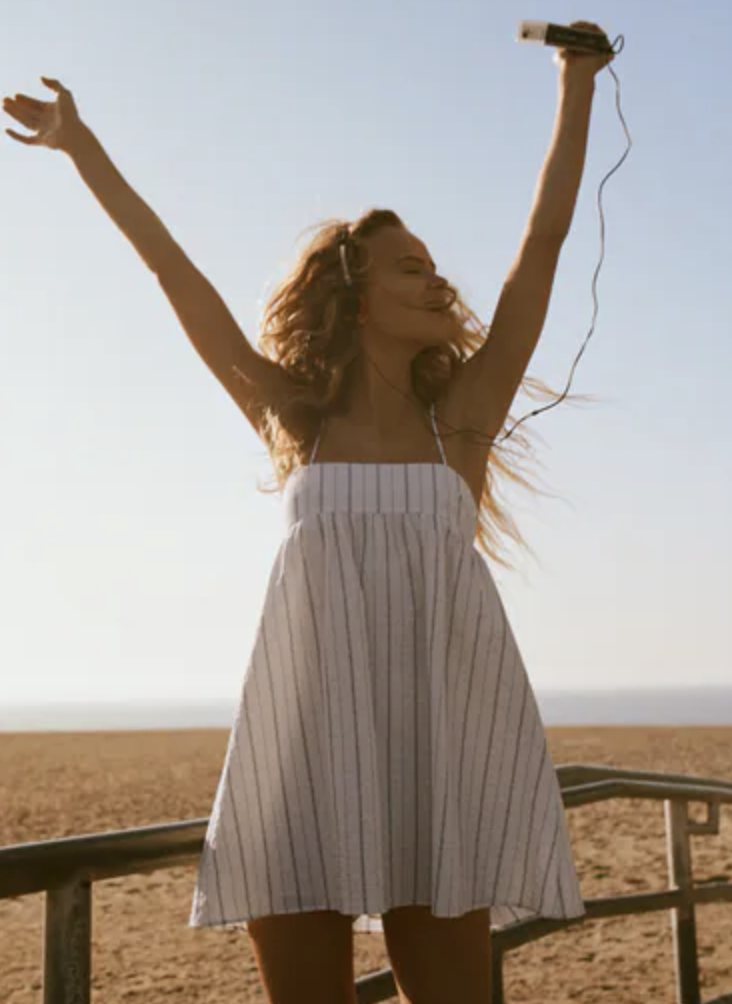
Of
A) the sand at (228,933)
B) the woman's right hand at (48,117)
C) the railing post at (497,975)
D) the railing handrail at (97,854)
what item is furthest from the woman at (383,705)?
the sand at (228,933)

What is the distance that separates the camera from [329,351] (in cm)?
183

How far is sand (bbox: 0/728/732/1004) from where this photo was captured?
5.66m

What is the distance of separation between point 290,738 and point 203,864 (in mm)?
190

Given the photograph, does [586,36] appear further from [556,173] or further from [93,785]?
[93,785]

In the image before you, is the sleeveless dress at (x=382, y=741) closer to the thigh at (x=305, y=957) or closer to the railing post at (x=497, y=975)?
the thigh at (x=305, y=957)

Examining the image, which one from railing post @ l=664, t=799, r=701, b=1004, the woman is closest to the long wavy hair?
the woman

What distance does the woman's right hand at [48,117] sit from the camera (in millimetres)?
1916

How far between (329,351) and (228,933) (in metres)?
6.22

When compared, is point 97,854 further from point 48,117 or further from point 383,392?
point 48,117

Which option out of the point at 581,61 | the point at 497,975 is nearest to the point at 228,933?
the point at 497,975

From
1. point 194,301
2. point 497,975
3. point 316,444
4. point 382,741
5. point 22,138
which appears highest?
Result: point 22,138

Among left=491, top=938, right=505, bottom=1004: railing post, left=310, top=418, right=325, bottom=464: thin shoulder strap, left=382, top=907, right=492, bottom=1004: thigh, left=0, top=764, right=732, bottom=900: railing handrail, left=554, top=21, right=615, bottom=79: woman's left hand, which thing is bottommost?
left=491, top=938, right=505, bottom=1004: railing post

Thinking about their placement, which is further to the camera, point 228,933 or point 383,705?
point 228,933

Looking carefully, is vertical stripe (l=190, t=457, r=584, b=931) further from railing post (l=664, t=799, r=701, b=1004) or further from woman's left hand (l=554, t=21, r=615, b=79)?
railing post (l=664, t=799, r=701, b=1004)
